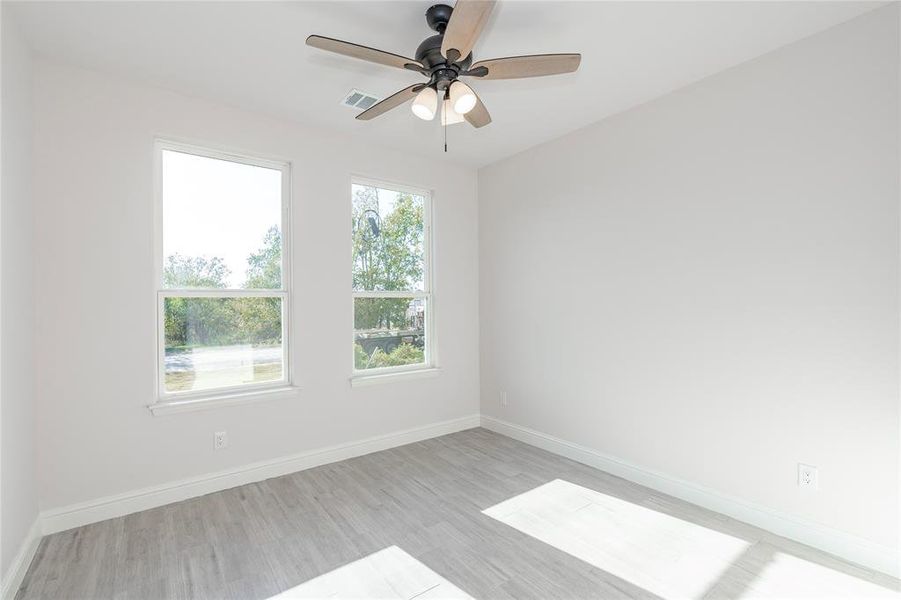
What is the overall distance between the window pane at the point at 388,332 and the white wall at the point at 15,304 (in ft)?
6.58

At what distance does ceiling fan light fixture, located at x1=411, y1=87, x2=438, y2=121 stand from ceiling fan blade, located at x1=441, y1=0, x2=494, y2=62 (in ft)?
0.67

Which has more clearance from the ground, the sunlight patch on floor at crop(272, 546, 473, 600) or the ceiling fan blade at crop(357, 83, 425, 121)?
the ceiling fan blade at crop(357, 83, 425, 121)

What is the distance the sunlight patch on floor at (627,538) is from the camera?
1992 mm

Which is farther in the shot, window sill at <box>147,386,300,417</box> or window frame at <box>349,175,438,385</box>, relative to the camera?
window frame at <box>349,175,438,385</box>

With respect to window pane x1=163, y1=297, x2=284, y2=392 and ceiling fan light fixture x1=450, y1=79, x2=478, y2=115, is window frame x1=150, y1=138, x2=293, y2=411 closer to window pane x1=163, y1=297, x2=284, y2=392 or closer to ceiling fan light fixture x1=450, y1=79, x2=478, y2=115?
window pane x1=163, y1=297, x2=284, y2=392

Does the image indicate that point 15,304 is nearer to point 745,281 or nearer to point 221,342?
point 221,342

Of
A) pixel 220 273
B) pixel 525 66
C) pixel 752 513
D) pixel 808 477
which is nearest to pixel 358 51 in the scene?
pixel 525 66

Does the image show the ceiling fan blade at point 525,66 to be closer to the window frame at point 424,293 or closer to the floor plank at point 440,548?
the window frame at point 424,293

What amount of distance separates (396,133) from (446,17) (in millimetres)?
1563

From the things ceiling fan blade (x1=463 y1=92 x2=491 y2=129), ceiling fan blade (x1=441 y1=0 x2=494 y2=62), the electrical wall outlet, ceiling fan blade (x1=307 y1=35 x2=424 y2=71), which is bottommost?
the electrical wall outlet

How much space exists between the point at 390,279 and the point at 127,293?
1.93 metres

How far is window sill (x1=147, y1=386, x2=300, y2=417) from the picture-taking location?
272cm

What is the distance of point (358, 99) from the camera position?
2.86m

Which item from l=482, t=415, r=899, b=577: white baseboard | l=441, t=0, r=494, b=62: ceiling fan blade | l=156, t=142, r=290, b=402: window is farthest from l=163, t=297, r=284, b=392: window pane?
l=482, t=415, r=899, b=577: white baseboard
